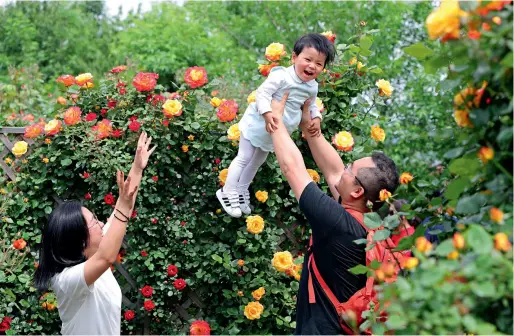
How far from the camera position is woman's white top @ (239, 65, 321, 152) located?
3018mm

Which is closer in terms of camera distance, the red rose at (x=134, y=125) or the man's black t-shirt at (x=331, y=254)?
the man's black t-shirt at (x=331, y=254)

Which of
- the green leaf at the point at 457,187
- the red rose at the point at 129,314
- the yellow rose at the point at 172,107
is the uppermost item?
the green leaf at the point at 457,187

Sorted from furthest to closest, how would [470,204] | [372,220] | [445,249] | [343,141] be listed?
[343,141] → [372,220] → [470,204] → [445,249]

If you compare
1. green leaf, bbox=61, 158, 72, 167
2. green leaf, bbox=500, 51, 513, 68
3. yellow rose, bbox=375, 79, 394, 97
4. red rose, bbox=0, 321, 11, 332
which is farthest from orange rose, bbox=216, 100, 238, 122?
green leaf, bbox=500, 51, 513, 68

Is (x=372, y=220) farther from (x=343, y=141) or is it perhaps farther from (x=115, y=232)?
(x=343, y=141)

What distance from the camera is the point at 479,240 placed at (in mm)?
1369

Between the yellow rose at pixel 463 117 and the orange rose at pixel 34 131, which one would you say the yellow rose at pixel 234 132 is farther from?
the yellow rose at pixel 463 117

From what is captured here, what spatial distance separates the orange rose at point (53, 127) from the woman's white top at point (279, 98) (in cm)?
122

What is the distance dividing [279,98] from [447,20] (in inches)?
60.3

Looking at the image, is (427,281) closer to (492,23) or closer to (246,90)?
(492,23)

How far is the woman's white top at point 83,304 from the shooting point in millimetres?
2705

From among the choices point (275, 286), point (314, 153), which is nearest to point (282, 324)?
point (275, 286)

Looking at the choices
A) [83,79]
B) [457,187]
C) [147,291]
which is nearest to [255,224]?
[147,291]

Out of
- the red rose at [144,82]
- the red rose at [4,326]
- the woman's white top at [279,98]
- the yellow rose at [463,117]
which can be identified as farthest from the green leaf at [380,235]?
the red rose at [4,326]
